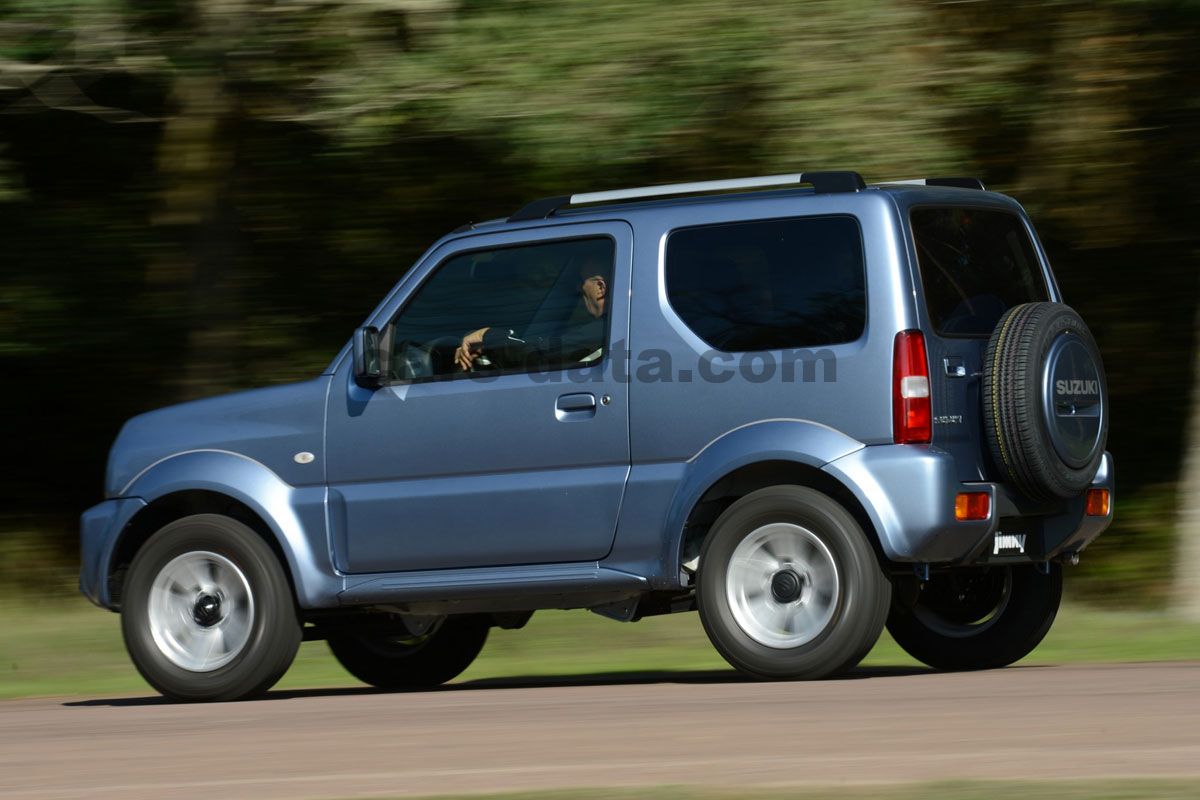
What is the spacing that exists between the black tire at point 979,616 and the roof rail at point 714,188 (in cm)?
179

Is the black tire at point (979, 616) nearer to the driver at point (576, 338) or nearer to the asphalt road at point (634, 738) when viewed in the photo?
the asphalt road at point (634, 738)

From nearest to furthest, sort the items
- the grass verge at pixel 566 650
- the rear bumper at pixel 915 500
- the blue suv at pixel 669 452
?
the rear bumper at pixel 915 500, the blue suv at pixel 669 452, the grass verge at pixel 566 650

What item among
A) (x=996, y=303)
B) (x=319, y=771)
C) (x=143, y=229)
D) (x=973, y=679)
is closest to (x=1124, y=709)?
(x=973, y=679)

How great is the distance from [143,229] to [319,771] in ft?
30.3

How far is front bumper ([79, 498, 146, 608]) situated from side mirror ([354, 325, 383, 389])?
3.62ft

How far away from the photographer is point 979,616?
864 cm

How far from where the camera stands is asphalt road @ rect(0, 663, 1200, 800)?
5.30 metres

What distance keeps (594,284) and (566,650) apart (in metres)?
3.55

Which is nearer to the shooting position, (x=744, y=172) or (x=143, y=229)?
(x=744, y=172)

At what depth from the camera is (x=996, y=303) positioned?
7879 millimetres

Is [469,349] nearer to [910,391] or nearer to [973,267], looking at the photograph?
[910,391]

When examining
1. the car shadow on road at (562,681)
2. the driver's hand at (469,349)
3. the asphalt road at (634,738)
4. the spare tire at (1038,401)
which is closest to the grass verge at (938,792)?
the asphalt road at (634,738)

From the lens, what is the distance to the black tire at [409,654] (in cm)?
948

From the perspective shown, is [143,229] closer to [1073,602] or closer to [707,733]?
[1073,602]
